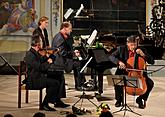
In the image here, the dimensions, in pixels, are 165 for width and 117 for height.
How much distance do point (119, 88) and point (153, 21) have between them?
504 centimetres

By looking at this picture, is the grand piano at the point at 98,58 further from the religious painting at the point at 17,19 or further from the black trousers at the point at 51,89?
the religious painting at the point at 17,19

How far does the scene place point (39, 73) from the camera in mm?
7766

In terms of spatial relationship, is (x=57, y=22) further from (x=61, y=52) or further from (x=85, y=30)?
(x=61, y=52)

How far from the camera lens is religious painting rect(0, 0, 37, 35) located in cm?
1288

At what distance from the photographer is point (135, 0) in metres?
13.5

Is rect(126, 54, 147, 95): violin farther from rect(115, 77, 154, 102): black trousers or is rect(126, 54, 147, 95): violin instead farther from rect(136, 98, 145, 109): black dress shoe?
rect(136, 98, 145, 109): black dress shoe

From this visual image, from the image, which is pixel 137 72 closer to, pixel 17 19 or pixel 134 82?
pixel 134 82

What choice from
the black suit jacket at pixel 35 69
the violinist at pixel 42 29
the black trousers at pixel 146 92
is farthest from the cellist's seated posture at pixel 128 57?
the violinist at pixel 42 29

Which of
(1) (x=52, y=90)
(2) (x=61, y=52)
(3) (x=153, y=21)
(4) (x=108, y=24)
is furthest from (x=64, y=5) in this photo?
(1) (x=52, y=90)

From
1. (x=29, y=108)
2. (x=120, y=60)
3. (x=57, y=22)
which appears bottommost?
(x=29, y=108)

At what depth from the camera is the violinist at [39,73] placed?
7617 millimetres

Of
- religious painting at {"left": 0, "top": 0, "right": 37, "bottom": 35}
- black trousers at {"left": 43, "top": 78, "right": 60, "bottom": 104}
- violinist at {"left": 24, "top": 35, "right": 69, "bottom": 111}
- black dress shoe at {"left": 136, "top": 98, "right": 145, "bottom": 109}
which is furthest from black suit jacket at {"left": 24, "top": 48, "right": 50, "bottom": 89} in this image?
religious painting at {"left": 0, "top": 0, "right": 37, "bottom": 35}

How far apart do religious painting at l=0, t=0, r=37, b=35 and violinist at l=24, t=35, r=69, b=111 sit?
16.8ft

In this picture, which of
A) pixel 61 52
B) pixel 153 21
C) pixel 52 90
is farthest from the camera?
pixel 153 21
